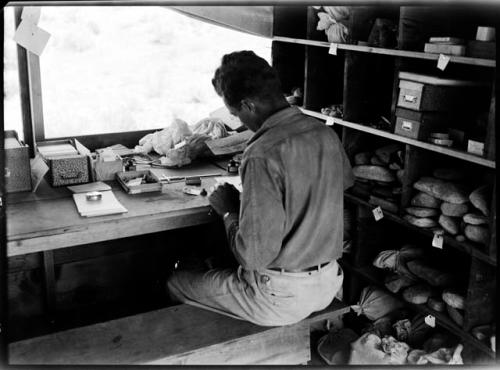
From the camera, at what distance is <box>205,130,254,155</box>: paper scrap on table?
3.78m

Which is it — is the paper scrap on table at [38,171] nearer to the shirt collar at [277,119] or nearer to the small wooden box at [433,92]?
the shirt collar at [277,119]

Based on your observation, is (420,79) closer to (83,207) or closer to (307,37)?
(307,37)

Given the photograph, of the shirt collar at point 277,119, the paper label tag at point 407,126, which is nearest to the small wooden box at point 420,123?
the paper label tag at point 407,126

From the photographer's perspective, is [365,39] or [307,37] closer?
[365,39]

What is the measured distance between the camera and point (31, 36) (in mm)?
2871

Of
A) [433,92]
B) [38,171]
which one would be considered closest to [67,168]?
[38,171]

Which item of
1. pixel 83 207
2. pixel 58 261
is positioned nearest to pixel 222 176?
pixel 83 207

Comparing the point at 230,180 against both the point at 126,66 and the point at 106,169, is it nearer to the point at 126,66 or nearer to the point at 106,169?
the point at 106,169

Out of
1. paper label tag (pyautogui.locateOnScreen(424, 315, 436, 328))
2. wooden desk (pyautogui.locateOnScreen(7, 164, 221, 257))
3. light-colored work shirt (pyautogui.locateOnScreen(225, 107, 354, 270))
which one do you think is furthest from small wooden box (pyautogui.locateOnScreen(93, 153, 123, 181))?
paper label tag (pyautogui.locateOnScreen(424, 315, 436, 328))

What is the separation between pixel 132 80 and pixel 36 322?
1.91 m

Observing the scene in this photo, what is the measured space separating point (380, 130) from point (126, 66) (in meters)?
2.10

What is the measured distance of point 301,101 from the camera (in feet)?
13.4

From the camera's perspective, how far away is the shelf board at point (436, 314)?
9.12 ft

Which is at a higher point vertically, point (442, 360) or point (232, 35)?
point (232, 35)
